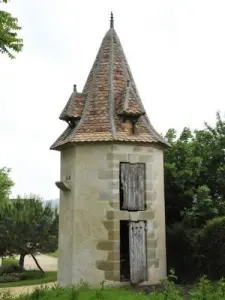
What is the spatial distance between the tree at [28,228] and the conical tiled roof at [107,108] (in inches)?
551

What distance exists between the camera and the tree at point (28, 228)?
29.0m

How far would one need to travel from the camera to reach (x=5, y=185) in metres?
37.0

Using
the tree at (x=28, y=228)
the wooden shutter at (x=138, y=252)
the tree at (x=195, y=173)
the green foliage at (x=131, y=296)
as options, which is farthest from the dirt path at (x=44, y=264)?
the green foliage at (x=131, y=296)

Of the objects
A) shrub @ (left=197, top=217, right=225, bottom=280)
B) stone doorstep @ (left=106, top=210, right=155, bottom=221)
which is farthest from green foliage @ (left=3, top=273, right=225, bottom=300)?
shrub @ (left=197, top=217, right=225, bottom=280)

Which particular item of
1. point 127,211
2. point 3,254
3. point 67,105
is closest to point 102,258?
point 127,211

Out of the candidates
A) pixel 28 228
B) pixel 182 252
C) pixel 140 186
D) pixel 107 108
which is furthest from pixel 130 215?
pixel 28 228

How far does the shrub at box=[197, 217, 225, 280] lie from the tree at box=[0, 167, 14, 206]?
71.6 ft

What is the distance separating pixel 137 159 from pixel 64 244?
14.2ft

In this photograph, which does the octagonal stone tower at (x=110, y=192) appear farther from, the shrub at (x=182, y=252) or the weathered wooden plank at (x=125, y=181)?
the shrub at (x=182, y=252)

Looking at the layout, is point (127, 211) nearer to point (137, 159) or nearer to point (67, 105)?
point (137, 159)

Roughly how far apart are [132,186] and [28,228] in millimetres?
16056

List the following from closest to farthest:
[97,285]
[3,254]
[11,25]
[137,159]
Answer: [11,25], [97,285], [137,159], [3,254]

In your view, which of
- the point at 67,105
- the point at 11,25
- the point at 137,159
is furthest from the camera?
the point at 67,105

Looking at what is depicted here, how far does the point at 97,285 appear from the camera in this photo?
46.2 feet
